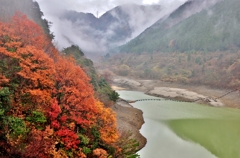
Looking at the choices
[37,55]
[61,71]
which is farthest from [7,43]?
[61,71]

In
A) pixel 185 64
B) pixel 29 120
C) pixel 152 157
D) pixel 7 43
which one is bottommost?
pixel 152 157

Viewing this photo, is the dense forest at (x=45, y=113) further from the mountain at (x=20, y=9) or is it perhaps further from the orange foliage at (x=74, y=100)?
the mountain at (x=20, y=9)

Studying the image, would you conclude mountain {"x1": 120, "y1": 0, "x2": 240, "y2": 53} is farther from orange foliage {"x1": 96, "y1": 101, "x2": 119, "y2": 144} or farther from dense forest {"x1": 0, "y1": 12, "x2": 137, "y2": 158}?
dense forest {"x1": 0, "y1": 12, "x2": 137, "y2": 158}

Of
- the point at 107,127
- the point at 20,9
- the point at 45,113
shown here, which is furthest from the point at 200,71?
the point at 45,113

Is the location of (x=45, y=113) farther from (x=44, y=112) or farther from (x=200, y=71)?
(x=200, y=71)

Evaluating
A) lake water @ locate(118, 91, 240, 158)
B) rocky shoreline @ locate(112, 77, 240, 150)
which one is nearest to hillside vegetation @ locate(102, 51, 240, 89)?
rocky shoreline @ locate(112, 77, 240, 150)

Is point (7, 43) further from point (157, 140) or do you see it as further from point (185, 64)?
point (185, 64)
